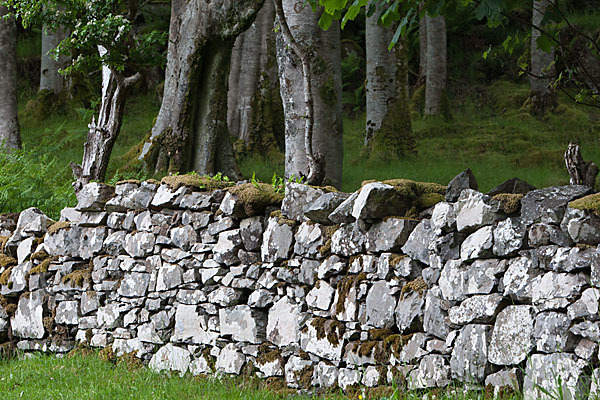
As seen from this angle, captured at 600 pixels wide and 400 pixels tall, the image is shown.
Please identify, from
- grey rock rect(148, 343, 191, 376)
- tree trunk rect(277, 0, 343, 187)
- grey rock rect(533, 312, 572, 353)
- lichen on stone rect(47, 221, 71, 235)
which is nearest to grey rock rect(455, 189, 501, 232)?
grey rock rect(533, 312, 572, 353)

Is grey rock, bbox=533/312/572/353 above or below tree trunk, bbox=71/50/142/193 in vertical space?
below

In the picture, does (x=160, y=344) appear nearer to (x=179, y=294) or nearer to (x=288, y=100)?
(x=179, y=294)

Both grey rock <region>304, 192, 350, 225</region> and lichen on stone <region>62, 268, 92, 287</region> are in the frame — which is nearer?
grey rock <region>304, 192, 350, 225</region>

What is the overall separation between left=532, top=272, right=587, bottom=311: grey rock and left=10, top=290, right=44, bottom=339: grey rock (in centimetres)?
611

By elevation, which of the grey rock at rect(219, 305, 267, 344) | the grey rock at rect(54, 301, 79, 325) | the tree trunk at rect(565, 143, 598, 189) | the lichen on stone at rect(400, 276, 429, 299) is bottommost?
the grey rock at rect(54, 301, 79, 325)

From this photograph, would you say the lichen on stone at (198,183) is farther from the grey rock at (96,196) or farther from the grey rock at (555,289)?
the grey rock at (555,289)

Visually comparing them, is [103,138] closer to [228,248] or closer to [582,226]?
[228,248]

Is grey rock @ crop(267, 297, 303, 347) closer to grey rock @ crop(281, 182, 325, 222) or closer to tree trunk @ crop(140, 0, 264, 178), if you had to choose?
grey rock @ crop(281, 182, 325, 222)

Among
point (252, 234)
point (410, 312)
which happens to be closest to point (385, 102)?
point (252, 234)

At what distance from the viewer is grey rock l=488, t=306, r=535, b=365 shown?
12.9 feet

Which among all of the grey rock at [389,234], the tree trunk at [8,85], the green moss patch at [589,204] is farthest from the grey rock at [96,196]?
the tree trunk at [8,85]

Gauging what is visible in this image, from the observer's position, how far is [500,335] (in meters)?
4.07

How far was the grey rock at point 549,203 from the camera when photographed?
3.92 meters

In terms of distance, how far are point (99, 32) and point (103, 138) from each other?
1670 millimetres
